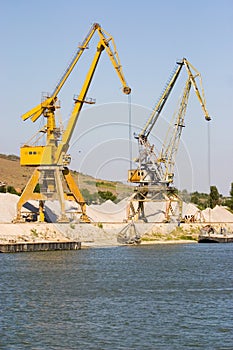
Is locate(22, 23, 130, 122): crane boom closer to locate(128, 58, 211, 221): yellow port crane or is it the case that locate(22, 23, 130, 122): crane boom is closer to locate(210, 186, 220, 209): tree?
locate(128, 58, 211, 221): yellow port crane

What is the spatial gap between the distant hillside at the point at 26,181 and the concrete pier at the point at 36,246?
69.6 ft

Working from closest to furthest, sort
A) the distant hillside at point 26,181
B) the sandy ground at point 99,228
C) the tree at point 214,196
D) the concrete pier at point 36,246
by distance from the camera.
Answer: the concrete pier at point 36,246 < the sandy ground at point 99,228 < the distant hillside at point 26,181 < the tree at point 214,196

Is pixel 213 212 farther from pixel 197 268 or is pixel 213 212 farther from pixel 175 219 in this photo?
pixel 197 268

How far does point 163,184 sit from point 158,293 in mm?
43446

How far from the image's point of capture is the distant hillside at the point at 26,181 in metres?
86.5

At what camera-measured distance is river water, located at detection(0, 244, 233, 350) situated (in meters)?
19.4

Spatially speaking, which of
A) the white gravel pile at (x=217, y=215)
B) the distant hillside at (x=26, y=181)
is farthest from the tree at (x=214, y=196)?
the white gravel pile at (x=217, y=215)

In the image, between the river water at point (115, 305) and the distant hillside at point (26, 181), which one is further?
the distant hillside at point (26, 181)

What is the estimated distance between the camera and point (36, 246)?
5138 cm

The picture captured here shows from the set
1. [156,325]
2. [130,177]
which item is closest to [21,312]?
[156,325]

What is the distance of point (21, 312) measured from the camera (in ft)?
76.3

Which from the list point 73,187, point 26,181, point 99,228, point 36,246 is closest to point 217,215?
point 99,228

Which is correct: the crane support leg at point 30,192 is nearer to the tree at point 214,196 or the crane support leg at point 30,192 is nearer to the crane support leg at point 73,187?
the crane support leg at point 73,187

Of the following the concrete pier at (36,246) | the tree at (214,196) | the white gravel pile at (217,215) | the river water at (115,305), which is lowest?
the river water at (115,305)
